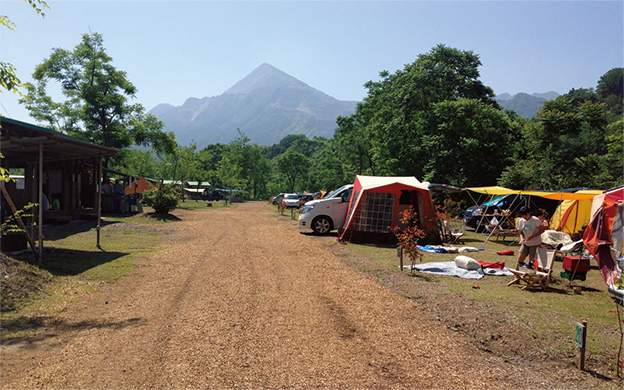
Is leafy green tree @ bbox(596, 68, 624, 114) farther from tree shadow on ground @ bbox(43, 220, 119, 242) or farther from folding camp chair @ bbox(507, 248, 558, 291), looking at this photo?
tree shadow on ground @ bbox(43, 220, 119, 242)

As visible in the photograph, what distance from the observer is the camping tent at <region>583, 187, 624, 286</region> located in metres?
6.70

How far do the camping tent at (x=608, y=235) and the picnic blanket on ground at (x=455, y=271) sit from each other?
8.23 ft

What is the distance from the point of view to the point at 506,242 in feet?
52.5

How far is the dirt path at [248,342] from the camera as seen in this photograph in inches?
151

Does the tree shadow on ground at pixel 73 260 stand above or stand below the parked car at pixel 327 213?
below

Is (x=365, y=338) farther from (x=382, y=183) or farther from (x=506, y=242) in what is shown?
(x=506, y=242)

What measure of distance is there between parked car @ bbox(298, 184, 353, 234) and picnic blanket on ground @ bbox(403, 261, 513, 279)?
6.02m

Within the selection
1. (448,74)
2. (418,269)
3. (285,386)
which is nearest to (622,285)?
(418,269)

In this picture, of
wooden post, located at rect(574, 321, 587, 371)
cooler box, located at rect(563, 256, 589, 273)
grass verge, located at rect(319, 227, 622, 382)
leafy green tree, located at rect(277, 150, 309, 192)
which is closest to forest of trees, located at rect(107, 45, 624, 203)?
grass verge, located at rect(319, 227, 622, 382)

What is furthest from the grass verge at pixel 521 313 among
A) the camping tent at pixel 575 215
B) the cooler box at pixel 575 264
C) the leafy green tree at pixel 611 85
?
the leafy green tree at pixel 611 85

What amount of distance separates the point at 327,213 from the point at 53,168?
12872mm

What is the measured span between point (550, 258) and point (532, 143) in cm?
2057

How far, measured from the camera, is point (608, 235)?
684cm

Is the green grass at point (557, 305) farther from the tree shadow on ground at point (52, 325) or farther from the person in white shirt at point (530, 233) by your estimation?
the tree shadow on ground at point (52, 325)
